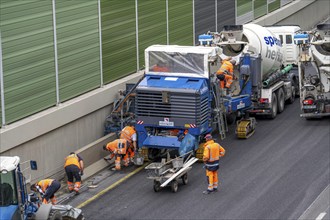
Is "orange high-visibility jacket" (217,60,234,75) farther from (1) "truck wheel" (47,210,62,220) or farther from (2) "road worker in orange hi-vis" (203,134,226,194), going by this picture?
(1) "truck wheel" (47,210,62,220)

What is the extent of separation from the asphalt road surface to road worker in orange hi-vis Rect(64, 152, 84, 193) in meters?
0.88

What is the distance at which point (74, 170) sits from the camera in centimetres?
2356

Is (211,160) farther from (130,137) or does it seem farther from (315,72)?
(315,72)

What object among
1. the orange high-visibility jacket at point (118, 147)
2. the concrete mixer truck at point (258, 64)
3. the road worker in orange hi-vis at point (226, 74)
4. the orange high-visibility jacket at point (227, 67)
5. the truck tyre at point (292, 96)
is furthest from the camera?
the truck tyre at point (292, 96)

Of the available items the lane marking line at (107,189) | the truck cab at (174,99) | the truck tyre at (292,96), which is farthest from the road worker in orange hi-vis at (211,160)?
the truck tyre at (292,96)

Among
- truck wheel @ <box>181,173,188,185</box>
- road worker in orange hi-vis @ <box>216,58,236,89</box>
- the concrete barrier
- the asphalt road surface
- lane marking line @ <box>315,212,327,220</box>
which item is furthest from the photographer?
road worker in orange hi-vis @ <box>216,58,236,89</box>

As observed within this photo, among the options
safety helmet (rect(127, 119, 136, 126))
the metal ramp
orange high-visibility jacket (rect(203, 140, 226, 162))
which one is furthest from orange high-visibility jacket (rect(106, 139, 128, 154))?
orange high-visibility jacket (rect(203, 140, 226, 162))

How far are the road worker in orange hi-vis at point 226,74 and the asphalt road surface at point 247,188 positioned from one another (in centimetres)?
205

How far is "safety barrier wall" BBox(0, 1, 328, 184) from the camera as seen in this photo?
77.5 ft

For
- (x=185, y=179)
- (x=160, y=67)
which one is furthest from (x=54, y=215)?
(x=160, y=67)

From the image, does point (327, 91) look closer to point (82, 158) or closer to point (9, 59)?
point (82, 158)

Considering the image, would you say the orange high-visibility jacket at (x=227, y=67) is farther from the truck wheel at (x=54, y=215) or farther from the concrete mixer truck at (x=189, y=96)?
the truck wheel at (x=54, y=215)

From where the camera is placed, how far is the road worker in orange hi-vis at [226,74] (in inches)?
1102

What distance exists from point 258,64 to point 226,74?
8.64 feet
